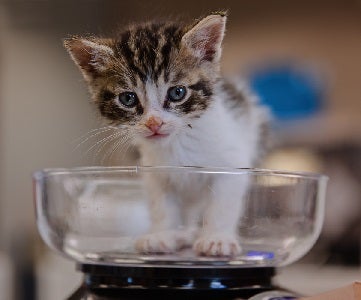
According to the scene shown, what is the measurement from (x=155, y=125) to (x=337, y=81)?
1.48m

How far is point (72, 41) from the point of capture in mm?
490

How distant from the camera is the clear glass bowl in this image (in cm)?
49

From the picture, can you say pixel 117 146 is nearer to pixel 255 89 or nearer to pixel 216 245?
pixel 216 245

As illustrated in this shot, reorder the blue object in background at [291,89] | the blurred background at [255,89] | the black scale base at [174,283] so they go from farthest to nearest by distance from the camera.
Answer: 1. the blue object in background at [291,89]
2. the blurred background at [255,89]
3. the black scale base at [174,283]

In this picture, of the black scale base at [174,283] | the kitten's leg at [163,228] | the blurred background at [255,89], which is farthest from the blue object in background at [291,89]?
the black scale base at [174,283]

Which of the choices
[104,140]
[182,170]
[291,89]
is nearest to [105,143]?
[104,140]

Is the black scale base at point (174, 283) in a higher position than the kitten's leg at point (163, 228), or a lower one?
lower

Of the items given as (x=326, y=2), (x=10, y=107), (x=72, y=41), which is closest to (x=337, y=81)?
(x=326, y=2)

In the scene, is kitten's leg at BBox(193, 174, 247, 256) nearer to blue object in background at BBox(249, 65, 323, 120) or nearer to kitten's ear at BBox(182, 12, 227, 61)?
kitten's ear at BBox(182, 12, 227, 61)

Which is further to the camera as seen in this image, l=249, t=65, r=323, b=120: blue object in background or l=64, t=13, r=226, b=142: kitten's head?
l=249, t=65, r=323, b=120: blue object in background

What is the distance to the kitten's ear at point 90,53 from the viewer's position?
1.61 ft

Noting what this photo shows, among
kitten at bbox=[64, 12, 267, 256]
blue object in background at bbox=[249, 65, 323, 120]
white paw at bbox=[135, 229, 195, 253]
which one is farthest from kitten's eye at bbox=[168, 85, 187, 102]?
blue object in background at bbox=[249, 65, 323, 120]

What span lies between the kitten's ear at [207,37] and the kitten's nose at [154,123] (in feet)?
0.20

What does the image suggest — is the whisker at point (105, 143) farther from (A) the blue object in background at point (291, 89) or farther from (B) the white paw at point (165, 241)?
(A) the blue object in background at point (291, 89)
